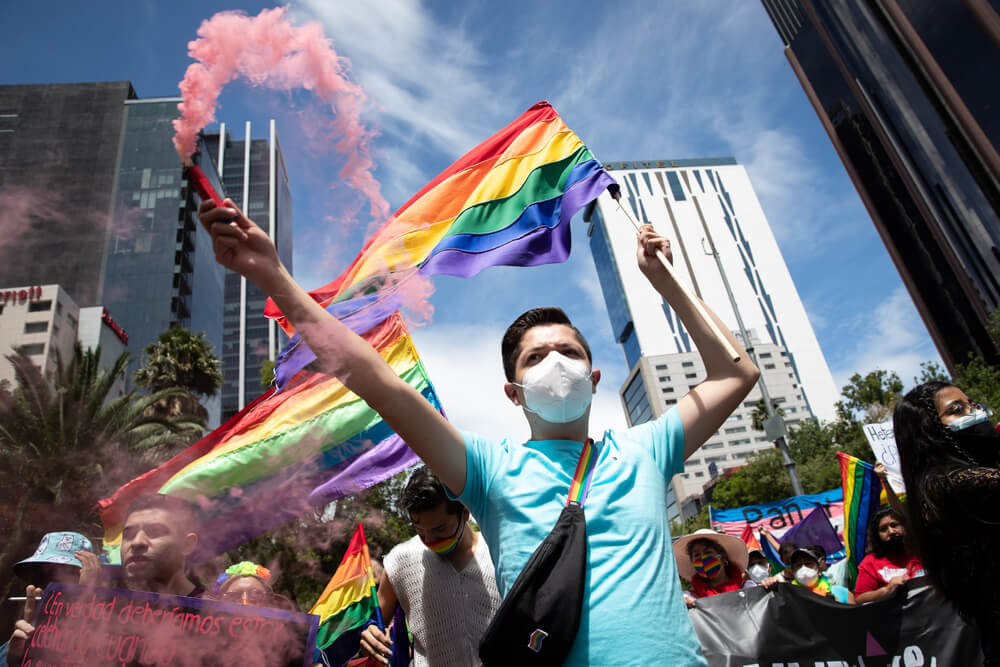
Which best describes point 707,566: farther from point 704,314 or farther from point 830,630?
point 704,314

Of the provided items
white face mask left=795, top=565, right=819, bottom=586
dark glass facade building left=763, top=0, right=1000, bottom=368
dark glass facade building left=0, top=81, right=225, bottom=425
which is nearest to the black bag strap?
dark glass facade building left=0, top=81, right=225, bottom=425

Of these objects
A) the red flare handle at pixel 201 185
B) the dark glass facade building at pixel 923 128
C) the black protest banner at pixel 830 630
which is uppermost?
the dark glass facade building at pixel 923 128

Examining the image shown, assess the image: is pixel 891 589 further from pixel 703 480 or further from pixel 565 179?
pixel 703 480

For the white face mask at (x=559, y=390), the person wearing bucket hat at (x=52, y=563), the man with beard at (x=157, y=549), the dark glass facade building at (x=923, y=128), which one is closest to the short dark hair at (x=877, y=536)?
the white face mask at (x=559, y=390)

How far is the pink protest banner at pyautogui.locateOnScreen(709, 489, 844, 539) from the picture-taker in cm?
1117

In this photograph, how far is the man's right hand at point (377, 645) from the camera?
2.94 m

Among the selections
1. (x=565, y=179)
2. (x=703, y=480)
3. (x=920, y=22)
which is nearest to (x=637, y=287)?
(x=703, y=480)

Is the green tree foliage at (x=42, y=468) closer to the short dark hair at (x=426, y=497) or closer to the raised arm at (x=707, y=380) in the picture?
the short dark hair at (x=426, y=497)

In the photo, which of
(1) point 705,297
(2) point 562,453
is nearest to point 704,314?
(2) point 562,453

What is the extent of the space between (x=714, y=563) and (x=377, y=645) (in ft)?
11.1

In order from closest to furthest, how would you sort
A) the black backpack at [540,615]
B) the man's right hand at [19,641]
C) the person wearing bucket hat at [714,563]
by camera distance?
the black backpack at [540,615]
the man's right hand at [19,641]
the person wearing bucket hat at [714,563]

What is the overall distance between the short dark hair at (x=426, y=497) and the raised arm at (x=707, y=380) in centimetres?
140

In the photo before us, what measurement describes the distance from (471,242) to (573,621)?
290cm

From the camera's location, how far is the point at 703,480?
10150cm
